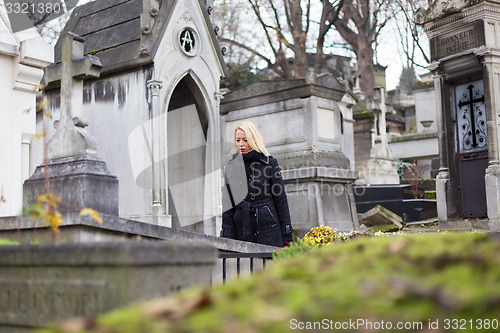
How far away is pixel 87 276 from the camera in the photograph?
2107 millimetres

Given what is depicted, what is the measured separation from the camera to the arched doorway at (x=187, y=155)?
10.1m

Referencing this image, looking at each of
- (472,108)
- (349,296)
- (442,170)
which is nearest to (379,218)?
(442,170)

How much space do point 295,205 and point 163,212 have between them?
9.18 feet

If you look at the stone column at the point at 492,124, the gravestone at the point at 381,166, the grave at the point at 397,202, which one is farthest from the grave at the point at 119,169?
the gravestone at the point at 381,166

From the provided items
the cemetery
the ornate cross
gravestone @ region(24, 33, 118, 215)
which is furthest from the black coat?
the ornate cross

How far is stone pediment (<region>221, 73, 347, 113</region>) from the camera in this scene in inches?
433

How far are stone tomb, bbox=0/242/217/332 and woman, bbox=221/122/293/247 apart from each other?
3.88 meters

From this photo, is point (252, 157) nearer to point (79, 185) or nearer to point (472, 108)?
point (79, 185)

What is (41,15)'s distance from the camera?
22.4m

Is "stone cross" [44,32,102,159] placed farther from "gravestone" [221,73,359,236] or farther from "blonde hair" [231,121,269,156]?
"gravestone" [221,73,359,236]

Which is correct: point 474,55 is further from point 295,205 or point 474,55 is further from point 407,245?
point 407,245

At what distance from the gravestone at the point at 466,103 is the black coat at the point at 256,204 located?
5889 millimetres

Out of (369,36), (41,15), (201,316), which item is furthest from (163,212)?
(369,36)

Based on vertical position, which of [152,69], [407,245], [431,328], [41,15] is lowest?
[431,328]
